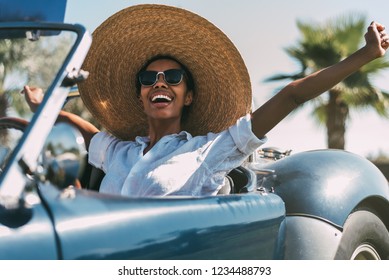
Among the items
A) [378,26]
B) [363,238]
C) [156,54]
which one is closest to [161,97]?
[156,54]

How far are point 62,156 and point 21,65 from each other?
66cm

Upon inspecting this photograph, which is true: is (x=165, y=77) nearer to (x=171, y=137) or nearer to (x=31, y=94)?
(x=171, y=137)

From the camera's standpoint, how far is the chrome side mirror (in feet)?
4.53

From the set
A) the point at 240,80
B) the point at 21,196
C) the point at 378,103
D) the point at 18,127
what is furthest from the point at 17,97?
the point at 378,103

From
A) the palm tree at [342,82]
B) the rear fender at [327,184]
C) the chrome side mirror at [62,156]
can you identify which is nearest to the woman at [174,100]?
the rear fender at [327,184]

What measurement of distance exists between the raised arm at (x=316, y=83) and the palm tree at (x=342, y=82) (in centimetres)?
947

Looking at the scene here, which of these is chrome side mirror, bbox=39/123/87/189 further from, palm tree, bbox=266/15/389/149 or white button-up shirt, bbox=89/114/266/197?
palm tree, bbox=266/15/389/149

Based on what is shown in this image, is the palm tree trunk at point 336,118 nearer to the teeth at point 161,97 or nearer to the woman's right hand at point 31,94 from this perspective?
the teeth at point 161,97

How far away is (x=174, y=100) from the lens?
2.72 meters

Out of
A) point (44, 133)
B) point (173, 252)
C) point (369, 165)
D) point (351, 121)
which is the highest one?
point (44, 133)

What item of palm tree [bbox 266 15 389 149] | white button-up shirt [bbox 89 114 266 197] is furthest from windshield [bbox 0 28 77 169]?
palm tree [bbox 266 15 389 149]
